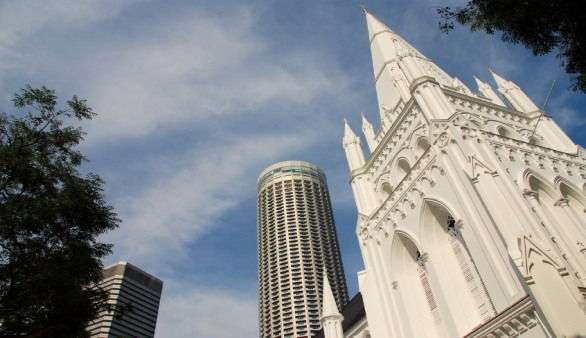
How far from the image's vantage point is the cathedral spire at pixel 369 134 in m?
29.0

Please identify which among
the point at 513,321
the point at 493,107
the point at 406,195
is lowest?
the point at 513,321

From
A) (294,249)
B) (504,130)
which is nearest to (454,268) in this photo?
(504,130)

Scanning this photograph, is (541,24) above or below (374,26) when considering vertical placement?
below

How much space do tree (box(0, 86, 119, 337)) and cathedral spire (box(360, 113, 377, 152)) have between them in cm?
1930

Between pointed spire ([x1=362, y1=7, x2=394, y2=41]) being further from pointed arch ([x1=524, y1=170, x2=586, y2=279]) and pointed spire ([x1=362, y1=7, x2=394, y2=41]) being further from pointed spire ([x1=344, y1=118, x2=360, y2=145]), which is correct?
pointed arch ([x1=524, y1=170, x2=586, y2=279])

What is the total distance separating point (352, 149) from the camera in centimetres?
2992

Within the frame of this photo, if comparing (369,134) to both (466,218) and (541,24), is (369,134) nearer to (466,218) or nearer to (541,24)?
(466,218)

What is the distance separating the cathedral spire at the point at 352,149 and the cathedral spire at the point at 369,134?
77 cm

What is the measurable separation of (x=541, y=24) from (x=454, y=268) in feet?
40.1

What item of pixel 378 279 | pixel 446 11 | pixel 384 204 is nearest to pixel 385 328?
pixel 378 279

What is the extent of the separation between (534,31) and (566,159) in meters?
15.0

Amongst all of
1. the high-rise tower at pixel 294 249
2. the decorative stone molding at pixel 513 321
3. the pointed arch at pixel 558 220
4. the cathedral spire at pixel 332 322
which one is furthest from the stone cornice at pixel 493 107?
the high-rise tower at pixel 294 249

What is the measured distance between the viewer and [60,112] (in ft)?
42.7

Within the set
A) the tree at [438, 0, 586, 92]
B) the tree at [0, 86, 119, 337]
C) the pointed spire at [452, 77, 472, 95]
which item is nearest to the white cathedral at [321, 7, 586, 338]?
the pointed spire at [452, 77, 472, 95]
